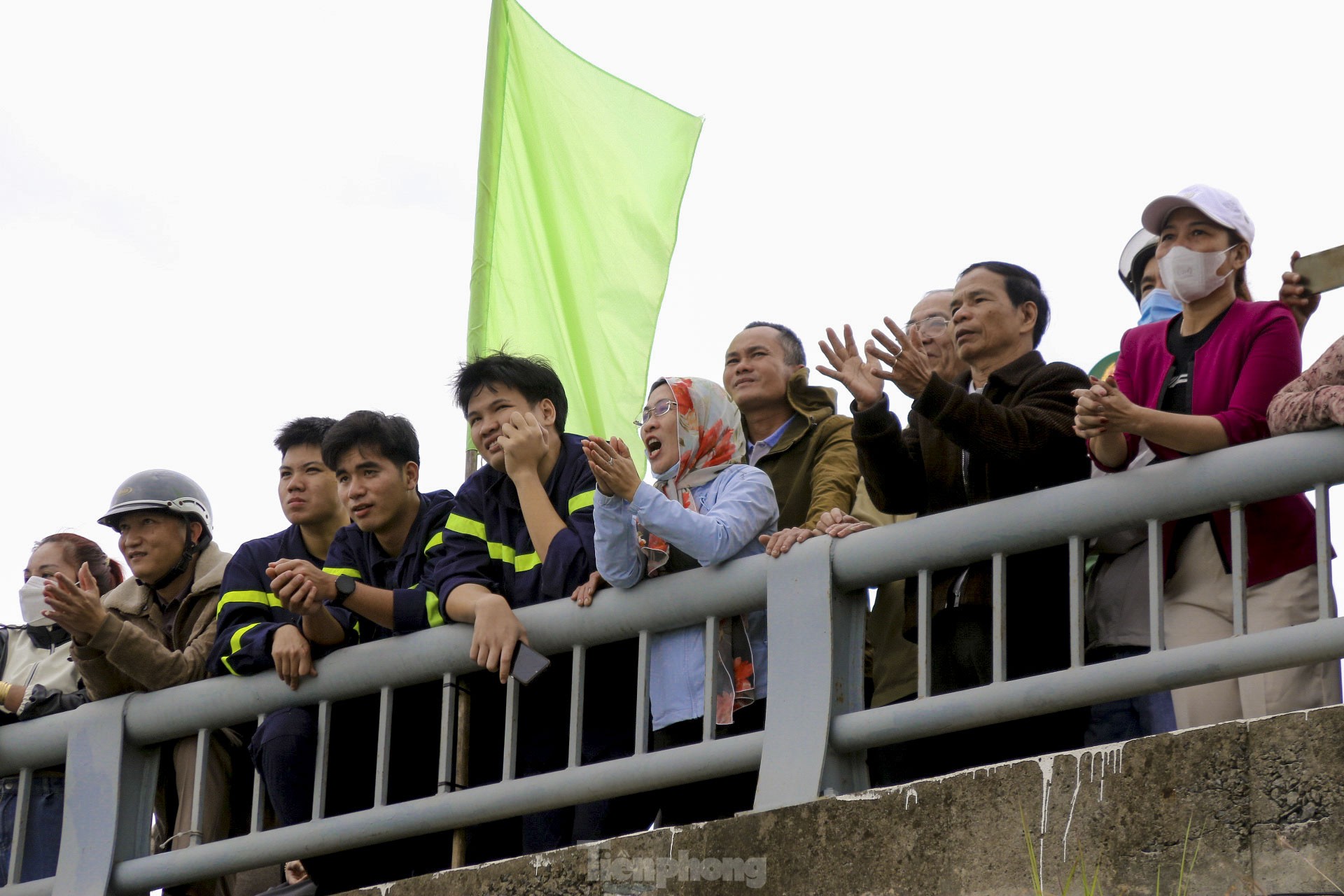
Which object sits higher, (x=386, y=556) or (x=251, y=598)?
(x=386, y=556)

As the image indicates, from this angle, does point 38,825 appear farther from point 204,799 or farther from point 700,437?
point 700,437

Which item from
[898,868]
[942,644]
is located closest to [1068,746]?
[942,644]

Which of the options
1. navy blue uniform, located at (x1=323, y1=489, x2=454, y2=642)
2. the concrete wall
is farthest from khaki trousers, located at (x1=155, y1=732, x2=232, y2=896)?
the concrete wall

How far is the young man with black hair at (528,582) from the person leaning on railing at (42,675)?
1.38 metres

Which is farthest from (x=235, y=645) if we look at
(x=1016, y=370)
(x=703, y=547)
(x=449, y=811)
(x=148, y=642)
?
(x=1016, y=370)

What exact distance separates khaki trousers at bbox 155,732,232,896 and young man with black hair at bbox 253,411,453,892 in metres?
0.46

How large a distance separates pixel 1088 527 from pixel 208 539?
3.67 m

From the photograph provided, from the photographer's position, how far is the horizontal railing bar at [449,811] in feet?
15.8

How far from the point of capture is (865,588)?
4.83m

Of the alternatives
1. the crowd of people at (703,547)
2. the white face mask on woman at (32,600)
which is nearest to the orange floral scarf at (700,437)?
the crowd of people at (703,547)

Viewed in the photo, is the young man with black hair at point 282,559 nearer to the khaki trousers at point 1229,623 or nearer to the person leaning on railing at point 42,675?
the person leaning on railing at point 42,675

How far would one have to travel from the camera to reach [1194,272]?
5.01m

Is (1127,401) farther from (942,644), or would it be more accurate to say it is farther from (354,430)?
(354,430)

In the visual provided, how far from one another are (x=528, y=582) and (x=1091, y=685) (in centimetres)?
198
